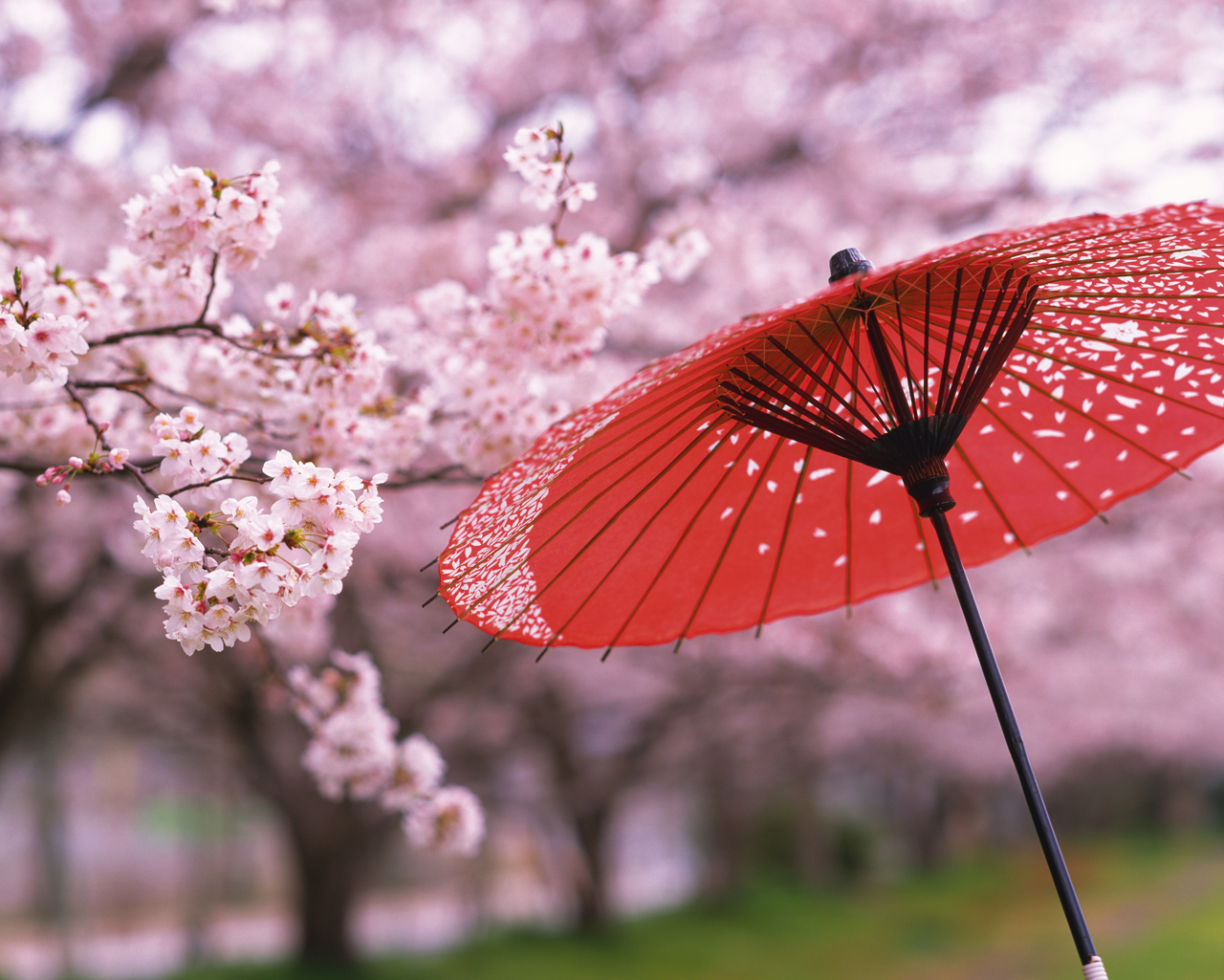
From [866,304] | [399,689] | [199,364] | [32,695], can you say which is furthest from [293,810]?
[866,304]

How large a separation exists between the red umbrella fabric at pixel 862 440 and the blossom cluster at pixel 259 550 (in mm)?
296

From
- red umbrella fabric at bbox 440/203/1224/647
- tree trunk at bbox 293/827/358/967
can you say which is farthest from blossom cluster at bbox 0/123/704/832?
tree trunk at bbox 293/827/358/967

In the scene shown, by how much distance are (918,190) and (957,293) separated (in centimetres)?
588

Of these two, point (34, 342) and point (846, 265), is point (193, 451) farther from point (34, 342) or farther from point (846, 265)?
point (846, 265)

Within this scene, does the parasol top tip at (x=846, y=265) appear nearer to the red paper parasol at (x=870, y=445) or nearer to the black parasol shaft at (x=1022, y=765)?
the red paper parasol at (x=870, y=445)

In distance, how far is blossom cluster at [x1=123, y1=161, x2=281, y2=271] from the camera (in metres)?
1.99

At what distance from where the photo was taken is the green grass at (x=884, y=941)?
10602 millimetres

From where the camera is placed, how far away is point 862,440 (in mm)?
1707

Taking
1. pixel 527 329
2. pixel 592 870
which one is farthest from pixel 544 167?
pixel 592 870

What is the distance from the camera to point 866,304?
159 centimetres

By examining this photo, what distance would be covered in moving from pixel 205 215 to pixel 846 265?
135cm

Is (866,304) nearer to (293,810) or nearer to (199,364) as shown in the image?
(199,364)

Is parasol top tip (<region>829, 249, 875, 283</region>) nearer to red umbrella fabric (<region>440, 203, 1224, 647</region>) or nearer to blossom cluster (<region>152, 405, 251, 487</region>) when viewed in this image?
red umbrella fabric (<region>440, 203, 1224, 647</region>)

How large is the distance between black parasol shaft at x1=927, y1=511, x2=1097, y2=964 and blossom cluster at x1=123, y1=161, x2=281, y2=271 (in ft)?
4.96
